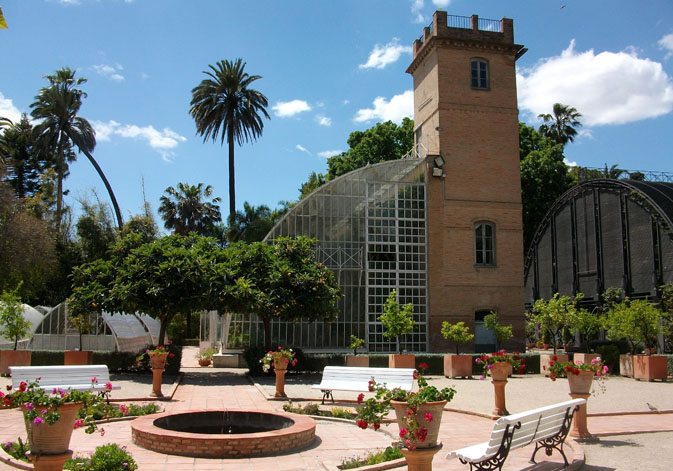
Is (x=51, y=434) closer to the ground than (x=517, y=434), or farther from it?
farther from it

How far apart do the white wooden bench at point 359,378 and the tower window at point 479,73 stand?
62.8 feet

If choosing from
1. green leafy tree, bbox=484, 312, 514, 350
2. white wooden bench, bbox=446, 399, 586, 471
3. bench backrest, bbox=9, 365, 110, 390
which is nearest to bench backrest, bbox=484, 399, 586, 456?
white wooden bench, bbox=446, 399, 586, 471

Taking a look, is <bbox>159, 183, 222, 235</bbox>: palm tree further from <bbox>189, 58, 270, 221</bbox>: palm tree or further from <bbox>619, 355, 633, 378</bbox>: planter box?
<bbox>619, 355, 633, 378</bbox>: planter box

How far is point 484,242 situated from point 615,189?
1053 centimetres

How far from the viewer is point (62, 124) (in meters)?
42.4

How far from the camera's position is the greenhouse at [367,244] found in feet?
84.3

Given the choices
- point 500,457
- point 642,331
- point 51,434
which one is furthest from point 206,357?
point 500,457

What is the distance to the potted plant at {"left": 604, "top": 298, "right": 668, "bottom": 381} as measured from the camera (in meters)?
20.2

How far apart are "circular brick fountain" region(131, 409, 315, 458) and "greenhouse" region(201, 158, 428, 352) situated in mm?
14624

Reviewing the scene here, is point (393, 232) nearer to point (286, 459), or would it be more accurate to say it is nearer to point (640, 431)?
point (640, 431)

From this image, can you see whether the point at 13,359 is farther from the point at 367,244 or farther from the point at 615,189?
the point at 615,189

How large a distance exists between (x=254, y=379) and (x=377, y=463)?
39.4 feet

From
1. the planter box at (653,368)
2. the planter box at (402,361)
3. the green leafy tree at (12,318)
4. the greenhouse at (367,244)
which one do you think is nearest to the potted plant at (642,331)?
the planter box at (653,368)

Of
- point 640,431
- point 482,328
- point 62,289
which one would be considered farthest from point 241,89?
point 640,431
